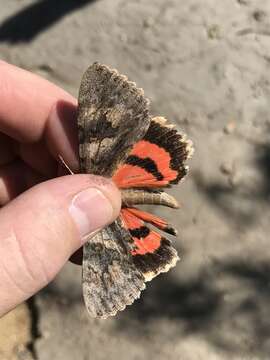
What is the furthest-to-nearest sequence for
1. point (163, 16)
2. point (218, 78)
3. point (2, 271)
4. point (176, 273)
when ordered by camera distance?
point (163, 16) → point (218, 78) → point (176, 273) → point (2, 271)

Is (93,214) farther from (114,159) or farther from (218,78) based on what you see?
(218,78)

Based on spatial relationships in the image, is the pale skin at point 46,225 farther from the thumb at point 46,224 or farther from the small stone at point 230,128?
the small stone at point 230,128

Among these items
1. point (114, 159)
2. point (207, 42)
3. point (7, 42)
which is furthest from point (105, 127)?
point (7, 42)

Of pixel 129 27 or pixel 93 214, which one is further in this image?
pixel 129 27

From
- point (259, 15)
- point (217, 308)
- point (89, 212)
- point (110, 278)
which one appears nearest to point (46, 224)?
point (89, 212)

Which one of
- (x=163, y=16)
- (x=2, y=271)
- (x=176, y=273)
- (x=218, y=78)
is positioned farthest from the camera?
(x=163, y=16)

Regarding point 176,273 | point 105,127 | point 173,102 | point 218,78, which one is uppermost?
point 105,127
